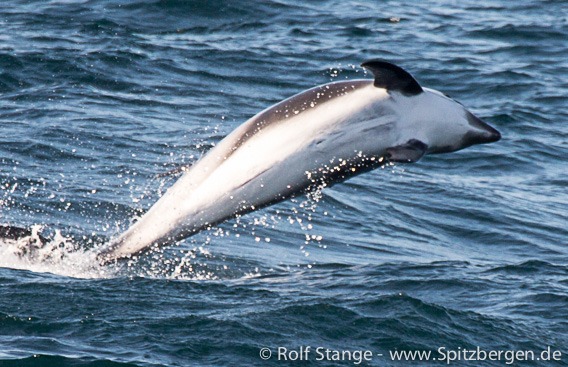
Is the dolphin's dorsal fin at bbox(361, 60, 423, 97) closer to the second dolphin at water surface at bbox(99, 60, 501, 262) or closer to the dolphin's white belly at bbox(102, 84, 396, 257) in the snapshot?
the second dolphin at water surface at bbox(99, 60, 501, 262)

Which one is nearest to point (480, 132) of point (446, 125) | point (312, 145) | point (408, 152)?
point (446, 125)

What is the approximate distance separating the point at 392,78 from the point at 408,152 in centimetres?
65

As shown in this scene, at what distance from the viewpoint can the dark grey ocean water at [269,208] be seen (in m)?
7.61

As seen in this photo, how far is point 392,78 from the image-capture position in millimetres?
7277

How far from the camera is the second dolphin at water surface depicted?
7.36 m

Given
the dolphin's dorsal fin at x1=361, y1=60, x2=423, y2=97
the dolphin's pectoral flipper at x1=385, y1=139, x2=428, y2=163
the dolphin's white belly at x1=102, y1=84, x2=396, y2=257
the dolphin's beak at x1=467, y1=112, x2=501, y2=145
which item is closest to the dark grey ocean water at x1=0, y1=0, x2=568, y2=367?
the dolphin's white belly at x1=102, y1=84, x2=396, y2=257

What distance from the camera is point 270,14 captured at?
23828 millimetres

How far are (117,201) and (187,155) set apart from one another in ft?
8.11

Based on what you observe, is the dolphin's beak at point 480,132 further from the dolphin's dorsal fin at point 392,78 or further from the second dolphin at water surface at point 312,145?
the dolphin's dorsal fin at point 392,78

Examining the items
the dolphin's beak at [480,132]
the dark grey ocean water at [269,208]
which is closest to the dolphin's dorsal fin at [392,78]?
the dolphin's beak at [480,132]

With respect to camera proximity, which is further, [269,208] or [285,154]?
[269,208]

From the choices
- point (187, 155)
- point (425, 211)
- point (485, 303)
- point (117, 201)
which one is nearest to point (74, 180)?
point (117, 201)

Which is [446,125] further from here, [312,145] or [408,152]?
[312,145]

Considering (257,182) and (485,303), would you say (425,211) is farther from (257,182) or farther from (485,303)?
(257,182)
